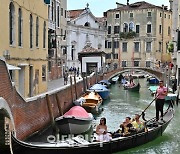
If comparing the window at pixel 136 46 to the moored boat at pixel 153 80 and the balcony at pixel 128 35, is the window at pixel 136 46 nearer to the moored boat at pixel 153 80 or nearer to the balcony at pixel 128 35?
the balcony at pixel 128 35

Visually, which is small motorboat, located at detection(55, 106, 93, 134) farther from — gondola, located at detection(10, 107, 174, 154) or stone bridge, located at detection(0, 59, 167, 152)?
gondola, located at detection(10, 107, 174, 154)

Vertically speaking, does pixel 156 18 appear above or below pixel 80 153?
above

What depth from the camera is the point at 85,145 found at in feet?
27.8

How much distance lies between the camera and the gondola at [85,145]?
25.6 ft

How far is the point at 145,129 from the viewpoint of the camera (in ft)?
32.7

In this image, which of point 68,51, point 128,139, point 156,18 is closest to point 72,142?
point 128,139

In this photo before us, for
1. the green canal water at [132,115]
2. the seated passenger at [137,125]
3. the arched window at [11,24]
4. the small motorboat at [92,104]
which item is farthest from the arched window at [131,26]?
the seated passenger at [137,125]

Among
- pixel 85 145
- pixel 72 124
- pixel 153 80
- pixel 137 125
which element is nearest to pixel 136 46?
pixel 153 80

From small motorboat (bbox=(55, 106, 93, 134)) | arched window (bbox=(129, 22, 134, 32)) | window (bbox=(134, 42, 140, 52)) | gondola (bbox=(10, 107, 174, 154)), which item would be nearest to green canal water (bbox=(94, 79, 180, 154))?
gondola (bbox=(10, 107, 174, 154))

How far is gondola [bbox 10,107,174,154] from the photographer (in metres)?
7.82

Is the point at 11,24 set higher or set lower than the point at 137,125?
higher

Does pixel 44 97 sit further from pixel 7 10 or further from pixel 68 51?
pixel 68 51

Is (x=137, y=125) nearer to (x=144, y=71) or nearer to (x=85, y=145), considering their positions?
(x=85, y=145)

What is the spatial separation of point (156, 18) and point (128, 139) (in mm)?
33410
